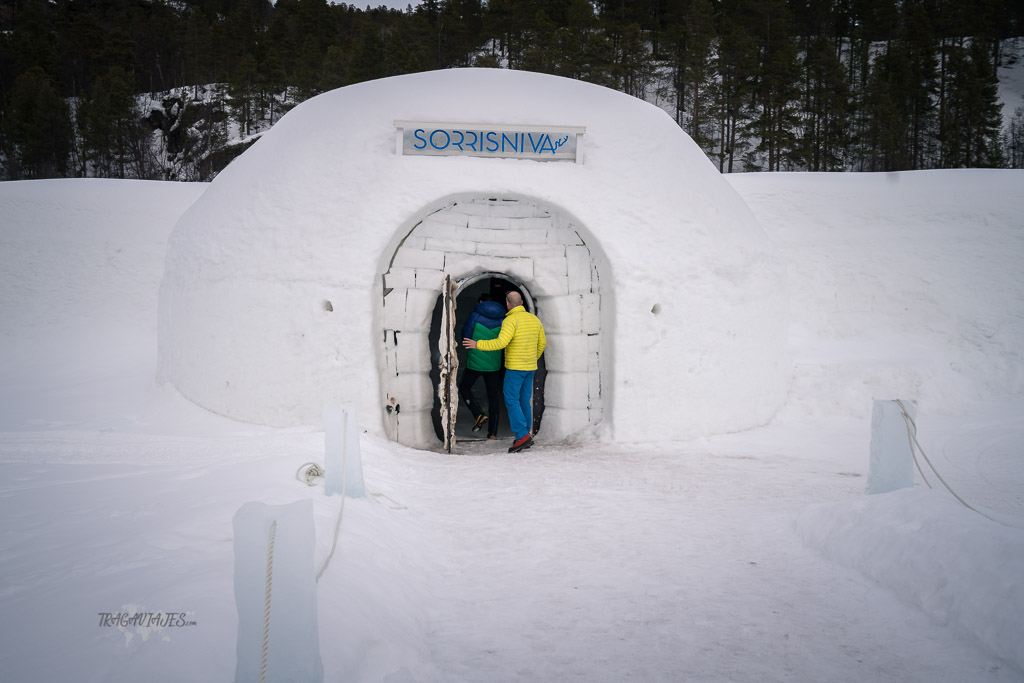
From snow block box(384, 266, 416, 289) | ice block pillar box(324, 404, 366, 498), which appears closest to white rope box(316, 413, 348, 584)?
ice block pillar box(324, 404, 366, 498)

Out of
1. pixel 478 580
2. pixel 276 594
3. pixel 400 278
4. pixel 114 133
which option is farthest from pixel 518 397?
pixel 114 133

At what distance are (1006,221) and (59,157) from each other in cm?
3019

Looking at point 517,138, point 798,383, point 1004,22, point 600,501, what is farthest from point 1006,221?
point 1004,22

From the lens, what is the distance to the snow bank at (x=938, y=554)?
2.32 m

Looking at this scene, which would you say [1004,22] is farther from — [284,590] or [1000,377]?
[284,590]

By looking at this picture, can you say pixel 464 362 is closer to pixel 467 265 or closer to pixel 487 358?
pixel 487 358

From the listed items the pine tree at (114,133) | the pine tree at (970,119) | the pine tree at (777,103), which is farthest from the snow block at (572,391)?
the pine tree at (114,133)

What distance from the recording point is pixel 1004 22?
98.6ft

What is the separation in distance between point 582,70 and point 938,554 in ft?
79.2

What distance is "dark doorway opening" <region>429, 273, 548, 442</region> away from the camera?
6.68 metres

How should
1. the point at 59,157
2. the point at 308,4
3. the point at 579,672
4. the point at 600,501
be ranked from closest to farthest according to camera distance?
the point at 579,672 < the point at 600,501 < the point at 59,157 < the point at 308,4

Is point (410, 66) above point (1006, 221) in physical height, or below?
above

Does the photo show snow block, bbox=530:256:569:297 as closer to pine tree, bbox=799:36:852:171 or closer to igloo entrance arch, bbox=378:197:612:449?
igloo entrance arch, bbox=378:197:612:449

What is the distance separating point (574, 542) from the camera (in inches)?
140
